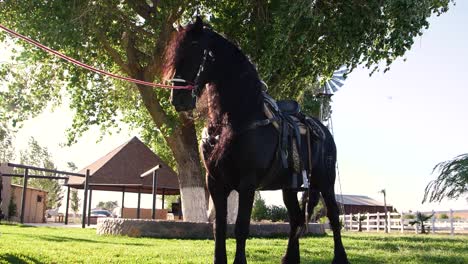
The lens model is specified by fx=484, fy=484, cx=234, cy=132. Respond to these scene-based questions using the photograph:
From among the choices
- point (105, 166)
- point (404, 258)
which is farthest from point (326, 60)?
point (105, 166)

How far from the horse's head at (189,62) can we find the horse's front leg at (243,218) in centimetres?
113

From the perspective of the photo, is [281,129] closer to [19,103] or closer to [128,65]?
[128,65]

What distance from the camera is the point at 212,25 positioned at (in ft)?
56.3

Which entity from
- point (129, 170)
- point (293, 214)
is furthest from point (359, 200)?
point (293, 214)

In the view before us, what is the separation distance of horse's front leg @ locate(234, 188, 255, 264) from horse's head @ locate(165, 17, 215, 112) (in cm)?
113

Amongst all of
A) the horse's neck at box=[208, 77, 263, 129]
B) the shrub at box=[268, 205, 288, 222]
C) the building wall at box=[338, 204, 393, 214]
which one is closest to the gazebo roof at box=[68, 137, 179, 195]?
the shrub at box=[268, 205, 288, 222]

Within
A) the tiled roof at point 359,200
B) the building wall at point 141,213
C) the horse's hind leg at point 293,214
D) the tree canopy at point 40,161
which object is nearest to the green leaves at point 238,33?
the horse's hind leg at point 293,214

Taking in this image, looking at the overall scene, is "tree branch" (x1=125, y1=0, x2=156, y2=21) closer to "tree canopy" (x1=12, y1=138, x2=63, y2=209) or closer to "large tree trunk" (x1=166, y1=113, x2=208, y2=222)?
"large tree trunk" (x1=166, y1=113, x2=208, y2=222)

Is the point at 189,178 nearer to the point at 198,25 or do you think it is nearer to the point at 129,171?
the point at 198,25

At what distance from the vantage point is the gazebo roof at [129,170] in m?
30.0

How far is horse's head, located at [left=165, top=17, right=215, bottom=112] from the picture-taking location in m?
5.23

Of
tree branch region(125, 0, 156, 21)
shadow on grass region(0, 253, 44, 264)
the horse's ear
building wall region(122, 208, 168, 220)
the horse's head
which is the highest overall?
tree branch region(125, 0, 156, 21)

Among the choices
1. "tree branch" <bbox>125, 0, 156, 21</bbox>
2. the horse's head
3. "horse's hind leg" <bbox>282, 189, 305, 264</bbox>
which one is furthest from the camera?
"tree branch" <bbox>125, 0, 156, 21</bbox>

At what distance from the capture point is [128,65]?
18688 mm
